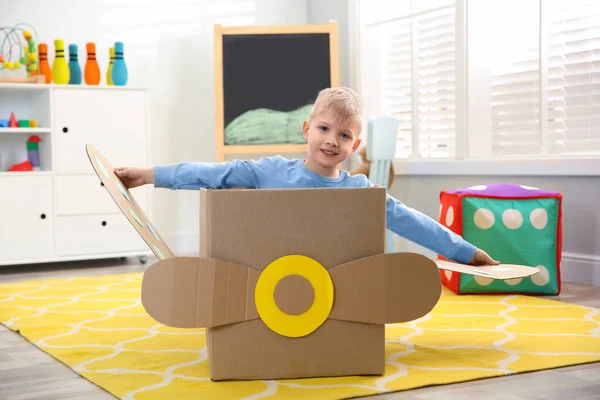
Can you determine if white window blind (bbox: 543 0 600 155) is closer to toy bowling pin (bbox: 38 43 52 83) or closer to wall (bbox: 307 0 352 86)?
wall (bbox: 307 0 352 86)

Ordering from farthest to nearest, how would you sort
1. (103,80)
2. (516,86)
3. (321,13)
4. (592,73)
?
(321,13) → (103,80) → (516,86) → (592,73)

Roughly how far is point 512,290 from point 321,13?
230 centimetres

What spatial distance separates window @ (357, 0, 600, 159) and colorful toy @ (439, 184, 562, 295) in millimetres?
416

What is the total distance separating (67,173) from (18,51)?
68cm

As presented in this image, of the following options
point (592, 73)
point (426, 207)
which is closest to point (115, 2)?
point (426, 207)

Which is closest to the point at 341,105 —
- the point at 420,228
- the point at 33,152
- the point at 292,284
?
the point at 420,228

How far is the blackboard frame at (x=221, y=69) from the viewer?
12.7 feet

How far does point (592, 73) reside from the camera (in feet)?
9.78

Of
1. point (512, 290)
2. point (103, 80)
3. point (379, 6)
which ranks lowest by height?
point (512, 290)

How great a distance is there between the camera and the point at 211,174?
1820 millimetres

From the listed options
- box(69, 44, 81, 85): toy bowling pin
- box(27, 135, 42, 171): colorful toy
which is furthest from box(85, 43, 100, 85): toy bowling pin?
box(27, 135, 42, 171): colorful toy

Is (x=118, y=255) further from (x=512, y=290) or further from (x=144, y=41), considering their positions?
(x=512, y=290)

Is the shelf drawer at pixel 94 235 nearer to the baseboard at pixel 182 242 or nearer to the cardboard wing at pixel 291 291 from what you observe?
the baseboard at pixel 182 242

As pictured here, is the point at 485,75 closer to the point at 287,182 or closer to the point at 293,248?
the point at 287,182
